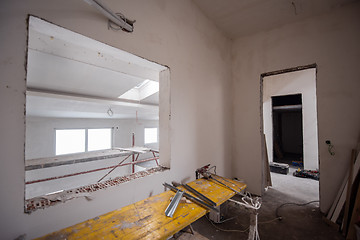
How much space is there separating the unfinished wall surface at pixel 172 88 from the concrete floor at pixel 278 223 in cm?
69

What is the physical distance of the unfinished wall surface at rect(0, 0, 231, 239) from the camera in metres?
0.89

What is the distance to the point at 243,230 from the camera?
6.56ft

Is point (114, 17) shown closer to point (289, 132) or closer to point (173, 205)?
point (173, 205)

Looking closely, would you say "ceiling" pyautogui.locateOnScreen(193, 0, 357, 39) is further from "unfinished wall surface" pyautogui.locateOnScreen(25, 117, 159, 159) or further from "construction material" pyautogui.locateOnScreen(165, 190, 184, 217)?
"unfinished wall surface" pyautogui.locateOnScreen(25, 117, 159, 159)

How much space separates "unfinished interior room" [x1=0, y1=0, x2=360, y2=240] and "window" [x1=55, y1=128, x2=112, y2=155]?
2334mm

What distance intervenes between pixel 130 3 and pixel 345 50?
300cm

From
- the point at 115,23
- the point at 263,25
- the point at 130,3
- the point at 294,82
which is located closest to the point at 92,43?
the point at 115,23

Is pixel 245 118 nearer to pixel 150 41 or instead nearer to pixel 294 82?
pixel 150 41

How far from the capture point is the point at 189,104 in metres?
2.13

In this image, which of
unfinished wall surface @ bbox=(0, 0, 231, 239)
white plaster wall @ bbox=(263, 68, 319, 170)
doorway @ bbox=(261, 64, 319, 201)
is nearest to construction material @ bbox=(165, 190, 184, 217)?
unfinished wall surface @ bbox=(0, 0, 231, 239)

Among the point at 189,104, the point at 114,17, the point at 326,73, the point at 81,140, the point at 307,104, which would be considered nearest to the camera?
the point at 114,17

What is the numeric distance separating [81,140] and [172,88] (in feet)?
18.7

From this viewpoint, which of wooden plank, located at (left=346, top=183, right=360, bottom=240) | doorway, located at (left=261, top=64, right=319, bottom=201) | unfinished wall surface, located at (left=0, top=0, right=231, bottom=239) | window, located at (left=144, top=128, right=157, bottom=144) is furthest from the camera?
window, located at (left=144, top=128, right=157, bottom=144)

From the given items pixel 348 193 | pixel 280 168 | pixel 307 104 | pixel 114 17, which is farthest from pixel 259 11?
pixel 280 168
